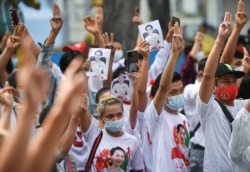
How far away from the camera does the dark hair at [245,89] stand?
6.97 m

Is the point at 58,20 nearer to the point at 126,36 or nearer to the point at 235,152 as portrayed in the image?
the point at 235,152

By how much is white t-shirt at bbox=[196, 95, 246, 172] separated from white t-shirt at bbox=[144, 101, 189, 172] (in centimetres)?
33

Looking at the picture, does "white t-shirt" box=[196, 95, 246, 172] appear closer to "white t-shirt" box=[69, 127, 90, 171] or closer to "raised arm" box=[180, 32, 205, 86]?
"white t-shirt" box=[69, 127, 90, 171]

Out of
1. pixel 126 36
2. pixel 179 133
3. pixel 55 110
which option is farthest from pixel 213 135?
pixel 126 36

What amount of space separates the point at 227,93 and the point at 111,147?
3.48 ft

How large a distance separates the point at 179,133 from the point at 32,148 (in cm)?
424

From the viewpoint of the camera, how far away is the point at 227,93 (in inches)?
276

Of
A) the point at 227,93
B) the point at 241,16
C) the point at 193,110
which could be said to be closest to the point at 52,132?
the point at 227,93

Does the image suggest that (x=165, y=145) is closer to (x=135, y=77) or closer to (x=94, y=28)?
(x=135, y=77)

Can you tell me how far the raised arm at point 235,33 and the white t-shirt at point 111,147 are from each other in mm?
1597

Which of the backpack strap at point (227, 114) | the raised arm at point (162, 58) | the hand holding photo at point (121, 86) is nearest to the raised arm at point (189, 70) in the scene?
the raised arm at point (162, 58)

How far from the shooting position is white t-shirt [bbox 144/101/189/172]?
7.09 m

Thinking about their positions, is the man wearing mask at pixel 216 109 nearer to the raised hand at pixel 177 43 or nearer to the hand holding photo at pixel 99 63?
the raised hand at pixel 177 43

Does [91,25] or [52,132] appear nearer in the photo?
[52,132]
